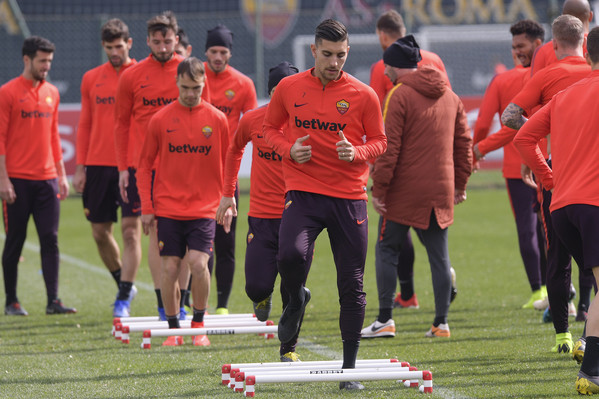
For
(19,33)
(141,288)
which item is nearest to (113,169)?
(141,288)

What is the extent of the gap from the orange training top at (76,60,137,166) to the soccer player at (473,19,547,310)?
328 centimetres

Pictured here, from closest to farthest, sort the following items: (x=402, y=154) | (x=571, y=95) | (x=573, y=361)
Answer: (x=571, y=95) → (x=573, y=361) → (x=402, y=154)

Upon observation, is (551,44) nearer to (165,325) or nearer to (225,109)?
(225,109)

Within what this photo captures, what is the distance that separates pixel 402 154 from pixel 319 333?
5.23 ft

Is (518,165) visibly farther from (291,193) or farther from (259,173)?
(291,193)

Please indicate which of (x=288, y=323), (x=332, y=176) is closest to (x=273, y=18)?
(x=288, y=323)

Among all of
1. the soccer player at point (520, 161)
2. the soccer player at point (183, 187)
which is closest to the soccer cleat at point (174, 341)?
the soccer player at point (183, 187)

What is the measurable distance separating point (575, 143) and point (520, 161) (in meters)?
3.38

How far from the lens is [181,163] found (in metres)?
7.42

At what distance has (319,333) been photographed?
8070 mm

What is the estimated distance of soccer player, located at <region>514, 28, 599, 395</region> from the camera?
532cm

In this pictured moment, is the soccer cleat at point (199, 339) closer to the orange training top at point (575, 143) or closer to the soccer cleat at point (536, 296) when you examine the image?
the orange training top at point (575, 143)

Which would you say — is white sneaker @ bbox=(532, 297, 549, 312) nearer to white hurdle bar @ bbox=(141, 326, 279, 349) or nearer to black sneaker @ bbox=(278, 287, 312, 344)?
white hurdle bar @ bbox=(141, 326, 279, 349)

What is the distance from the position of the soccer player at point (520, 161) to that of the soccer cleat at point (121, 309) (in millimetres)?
3396
